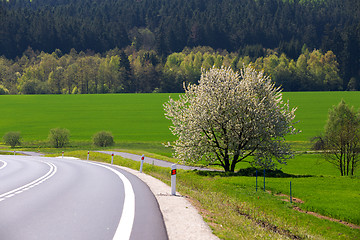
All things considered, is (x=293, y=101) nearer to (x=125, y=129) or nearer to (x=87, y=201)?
(x=125, y=129)

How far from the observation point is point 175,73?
19888 centimetres

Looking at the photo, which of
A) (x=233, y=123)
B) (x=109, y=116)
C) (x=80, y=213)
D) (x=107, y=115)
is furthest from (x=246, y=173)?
(x=107, y=115)

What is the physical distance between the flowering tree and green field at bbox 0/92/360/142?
5338cm

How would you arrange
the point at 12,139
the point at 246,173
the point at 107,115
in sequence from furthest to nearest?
the point at 107,115 < the point at 12,139 < the point at 246,173

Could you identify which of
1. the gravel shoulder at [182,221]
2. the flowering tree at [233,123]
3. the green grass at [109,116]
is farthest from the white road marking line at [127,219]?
the green grass at [109,116]

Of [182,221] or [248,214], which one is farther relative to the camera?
[248,214]

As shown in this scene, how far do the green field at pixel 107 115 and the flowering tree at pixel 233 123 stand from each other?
5338 centimetres

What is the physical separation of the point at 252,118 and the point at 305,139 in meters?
57.7

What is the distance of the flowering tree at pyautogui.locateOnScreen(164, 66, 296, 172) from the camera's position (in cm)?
3212

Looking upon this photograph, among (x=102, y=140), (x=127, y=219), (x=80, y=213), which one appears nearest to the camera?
(x=127, y=219)

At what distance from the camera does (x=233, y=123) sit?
A: 31953 millimetres

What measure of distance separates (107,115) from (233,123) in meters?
101

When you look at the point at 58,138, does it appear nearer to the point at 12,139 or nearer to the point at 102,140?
the point at 102,140

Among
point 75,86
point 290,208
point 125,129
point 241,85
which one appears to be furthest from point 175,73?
point 290,208
